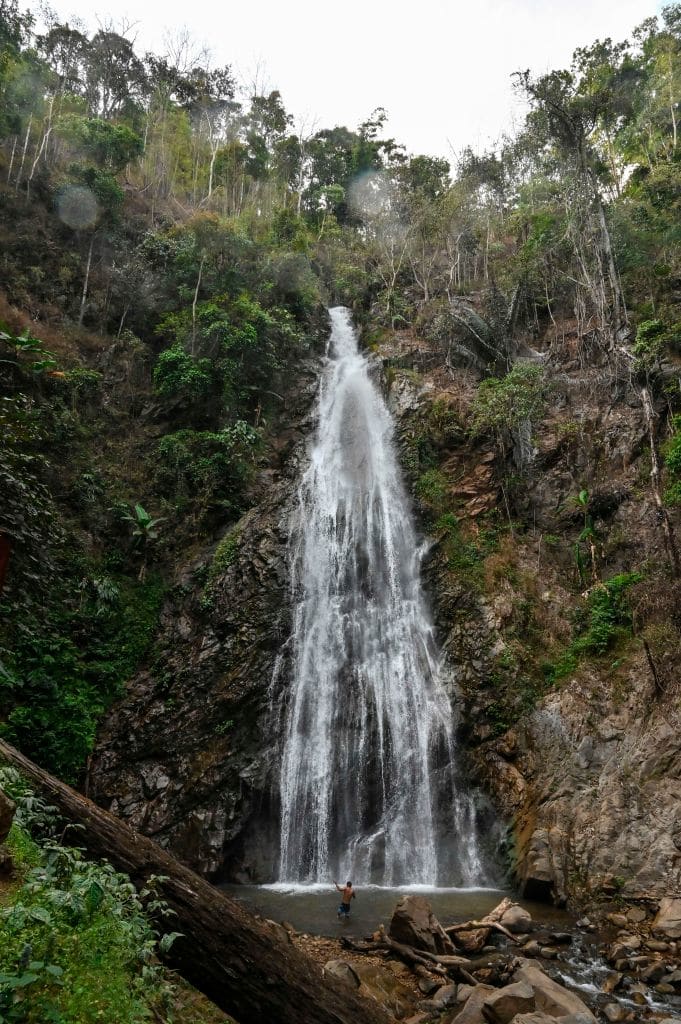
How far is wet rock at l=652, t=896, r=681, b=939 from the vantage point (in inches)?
344

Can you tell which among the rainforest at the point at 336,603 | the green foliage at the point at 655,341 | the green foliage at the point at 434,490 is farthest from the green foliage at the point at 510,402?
the green foliage at the point at 655,341

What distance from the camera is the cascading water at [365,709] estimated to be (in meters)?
12.8

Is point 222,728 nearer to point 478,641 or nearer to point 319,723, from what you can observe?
point 319,723

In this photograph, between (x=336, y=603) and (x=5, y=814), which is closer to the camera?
(x=5, y=814)

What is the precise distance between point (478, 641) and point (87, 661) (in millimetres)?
10215

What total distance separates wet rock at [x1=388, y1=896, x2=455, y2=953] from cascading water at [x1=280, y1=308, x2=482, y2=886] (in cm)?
388

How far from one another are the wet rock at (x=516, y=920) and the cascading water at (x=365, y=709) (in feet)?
9.12

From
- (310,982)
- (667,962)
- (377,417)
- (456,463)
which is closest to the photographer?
(310,982)

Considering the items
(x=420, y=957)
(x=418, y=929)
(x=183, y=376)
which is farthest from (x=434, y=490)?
(x=420, y=957)

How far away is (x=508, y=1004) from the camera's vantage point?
6426 mm

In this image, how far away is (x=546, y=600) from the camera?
53.3 ft

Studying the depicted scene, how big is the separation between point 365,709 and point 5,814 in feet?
36.8

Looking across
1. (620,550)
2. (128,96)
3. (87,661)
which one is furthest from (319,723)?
(128,96)

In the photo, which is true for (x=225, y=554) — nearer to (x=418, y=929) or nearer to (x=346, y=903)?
(x=346, y=903)
